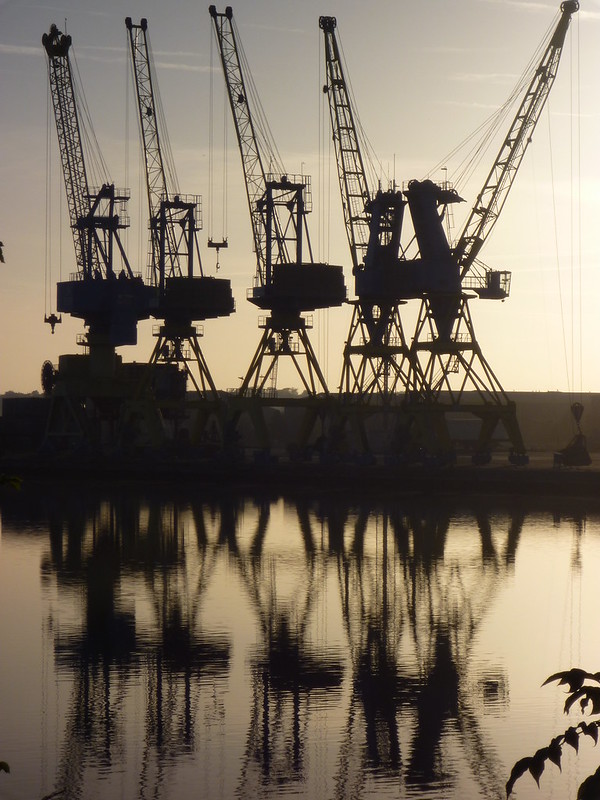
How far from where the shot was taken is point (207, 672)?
1054 inches

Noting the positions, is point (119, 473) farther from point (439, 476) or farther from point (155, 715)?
point (155, 715)

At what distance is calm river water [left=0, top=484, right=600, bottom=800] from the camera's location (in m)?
19.8

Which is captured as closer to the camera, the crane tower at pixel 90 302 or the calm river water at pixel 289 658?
the calm river water at pixel 289 658

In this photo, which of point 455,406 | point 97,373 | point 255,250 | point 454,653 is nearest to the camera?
point 454,653

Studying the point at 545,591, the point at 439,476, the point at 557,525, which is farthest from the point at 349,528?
the point at 439,476

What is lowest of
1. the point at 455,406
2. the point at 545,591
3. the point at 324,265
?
the point at 545,591

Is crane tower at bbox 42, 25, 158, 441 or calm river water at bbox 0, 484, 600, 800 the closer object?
calm river water at bbox 0, 484, 600, 800

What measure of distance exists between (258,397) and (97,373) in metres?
15.4

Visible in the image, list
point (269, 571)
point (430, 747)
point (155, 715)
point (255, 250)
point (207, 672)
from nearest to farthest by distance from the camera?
1. point (430, 747)
2. point (155, 715)
3. point (207, 672)
4. point (269, 571)
5. point (255, 250)

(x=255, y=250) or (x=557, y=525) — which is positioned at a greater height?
(x=255, y=250)

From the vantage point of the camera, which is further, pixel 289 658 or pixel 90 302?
pixel 90 302

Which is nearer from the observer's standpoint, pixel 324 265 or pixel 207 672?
pixel 207 672

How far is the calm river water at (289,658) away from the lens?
781 inches

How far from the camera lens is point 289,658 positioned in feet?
93.4
